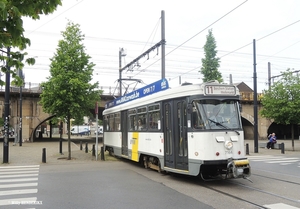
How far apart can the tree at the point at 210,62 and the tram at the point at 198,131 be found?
19537 millimetres

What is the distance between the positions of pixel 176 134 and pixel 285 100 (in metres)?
17.3

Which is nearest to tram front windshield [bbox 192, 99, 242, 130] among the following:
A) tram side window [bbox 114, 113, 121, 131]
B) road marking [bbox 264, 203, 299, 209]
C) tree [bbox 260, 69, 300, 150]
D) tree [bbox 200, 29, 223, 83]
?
road marking [bbox 264, 203, 299, 209]

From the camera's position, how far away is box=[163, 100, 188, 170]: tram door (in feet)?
32.2

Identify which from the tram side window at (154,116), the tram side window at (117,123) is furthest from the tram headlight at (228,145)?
the tram side window at (117,123)

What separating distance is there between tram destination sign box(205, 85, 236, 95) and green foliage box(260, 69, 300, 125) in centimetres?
1623

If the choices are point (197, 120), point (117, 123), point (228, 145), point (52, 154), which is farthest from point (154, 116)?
point (52, 154)

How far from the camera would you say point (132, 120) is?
14.3 metres

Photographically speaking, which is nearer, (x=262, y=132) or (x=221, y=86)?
(x=221, y=86)

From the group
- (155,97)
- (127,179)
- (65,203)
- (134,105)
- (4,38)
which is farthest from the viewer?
(134,105)

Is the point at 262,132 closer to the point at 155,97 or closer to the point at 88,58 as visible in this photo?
the point at 88,58

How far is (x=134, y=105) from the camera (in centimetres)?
1405

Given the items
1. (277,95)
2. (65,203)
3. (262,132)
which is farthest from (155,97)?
(262,132)

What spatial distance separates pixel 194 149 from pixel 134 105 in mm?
5349

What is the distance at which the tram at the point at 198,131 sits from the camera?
9.13 m
